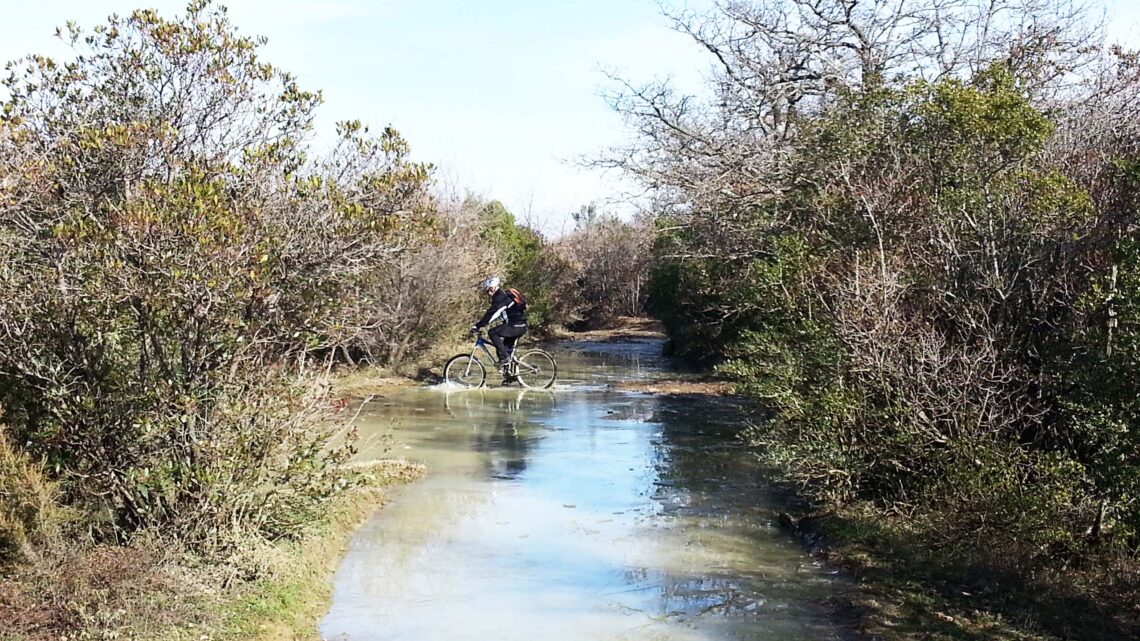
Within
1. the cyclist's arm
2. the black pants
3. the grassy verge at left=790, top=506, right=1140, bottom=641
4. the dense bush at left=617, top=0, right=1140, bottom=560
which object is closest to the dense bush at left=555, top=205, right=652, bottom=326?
the black pants

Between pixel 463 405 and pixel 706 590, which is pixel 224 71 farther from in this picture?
pixel 463 405

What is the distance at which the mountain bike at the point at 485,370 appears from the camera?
66.8 ft

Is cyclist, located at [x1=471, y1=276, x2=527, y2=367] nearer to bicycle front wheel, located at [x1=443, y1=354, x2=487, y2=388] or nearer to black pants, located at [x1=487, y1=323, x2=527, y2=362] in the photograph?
black pants, located at [x1=487, y1=323, x2=527, y2=362]

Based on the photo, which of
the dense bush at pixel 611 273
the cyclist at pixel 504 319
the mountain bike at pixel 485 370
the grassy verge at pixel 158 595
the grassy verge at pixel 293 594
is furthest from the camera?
the dense bush at pixel 611 273

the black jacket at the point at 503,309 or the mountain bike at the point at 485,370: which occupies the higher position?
the black jacket at the point at 503,309

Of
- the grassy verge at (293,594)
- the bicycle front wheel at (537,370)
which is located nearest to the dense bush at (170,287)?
the grassy verge at (293,594)

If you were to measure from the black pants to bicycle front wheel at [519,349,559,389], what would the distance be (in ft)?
2.06

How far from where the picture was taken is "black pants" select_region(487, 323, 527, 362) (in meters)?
19.7

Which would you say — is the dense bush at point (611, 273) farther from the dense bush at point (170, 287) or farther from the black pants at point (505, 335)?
the dense bush at point (170, 287)

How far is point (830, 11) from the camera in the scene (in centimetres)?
1919

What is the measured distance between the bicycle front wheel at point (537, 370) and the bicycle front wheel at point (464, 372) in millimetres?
814

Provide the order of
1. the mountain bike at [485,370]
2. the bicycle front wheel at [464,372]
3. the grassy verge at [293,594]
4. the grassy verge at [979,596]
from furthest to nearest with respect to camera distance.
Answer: the bicycle front wheel at [464,372] → the mountain bike at [485,370] → the grassy verge at [979,596] → the grassy verge at [293,594]

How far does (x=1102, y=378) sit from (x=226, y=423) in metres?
5.88

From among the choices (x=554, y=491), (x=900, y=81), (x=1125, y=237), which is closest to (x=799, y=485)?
(x=554, y=491)
